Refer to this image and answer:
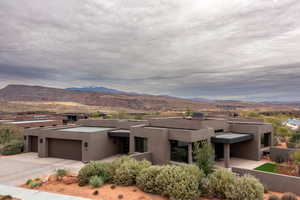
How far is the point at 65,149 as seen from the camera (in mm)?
23156

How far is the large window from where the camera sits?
18.8m

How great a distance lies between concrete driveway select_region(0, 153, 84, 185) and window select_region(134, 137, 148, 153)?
543cm

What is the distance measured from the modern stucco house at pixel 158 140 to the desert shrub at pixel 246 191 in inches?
298

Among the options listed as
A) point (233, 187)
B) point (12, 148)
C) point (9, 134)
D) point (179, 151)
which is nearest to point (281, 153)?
point (179, 151)

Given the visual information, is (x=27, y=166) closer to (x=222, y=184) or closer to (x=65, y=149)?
A: (x=65, y=149)

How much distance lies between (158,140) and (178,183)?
907 cm

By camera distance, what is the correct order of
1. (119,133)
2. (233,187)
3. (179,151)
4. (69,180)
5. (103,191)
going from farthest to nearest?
(119,133) < (179,151) < (69,180) < (103,191) < (233,187)

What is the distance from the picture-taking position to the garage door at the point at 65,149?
22562mm

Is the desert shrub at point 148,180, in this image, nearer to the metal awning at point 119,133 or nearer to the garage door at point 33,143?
the metal awning at point 119,133

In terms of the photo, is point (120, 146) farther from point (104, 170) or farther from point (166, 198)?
point (166, 198)

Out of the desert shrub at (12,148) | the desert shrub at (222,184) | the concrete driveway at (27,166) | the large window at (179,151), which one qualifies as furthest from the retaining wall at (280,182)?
the desert shrub at (12,148)

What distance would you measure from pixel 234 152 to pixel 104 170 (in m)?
16.7

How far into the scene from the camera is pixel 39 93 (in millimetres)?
196250

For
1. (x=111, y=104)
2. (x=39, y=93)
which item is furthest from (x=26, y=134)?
(x=39, y=93)
